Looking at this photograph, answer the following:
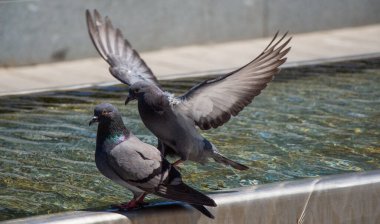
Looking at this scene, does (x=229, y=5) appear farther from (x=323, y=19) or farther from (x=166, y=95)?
(x=166, y=95)

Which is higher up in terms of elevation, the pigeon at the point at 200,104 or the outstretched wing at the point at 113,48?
the outstretched wing at the point at 113,48

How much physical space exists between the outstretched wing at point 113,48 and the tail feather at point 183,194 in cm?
127

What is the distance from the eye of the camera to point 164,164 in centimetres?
489

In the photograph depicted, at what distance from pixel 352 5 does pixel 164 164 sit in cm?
725

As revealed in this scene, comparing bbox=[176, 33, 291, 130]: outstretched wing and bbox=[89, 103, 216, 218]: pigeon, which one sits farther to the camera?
bbox=[176, 33, 291, 130]: outstretched wing

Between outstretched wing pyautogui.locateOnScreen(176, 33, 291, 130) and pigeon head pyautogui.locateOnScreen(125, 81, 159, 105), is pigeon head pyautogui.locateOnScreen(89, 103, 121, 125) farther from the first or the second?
outstretched wing pyautogui.locateOnScreen(176, 33, 291, 130)

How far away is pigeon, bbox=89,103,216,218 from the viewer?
4.80 meters

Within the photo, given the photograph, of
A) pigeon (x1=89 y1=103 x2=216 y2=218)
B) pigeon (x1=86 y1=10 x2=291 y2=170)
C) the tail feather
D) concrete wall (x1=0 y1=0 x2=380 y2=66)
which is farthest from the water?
concrete wall (x1=0 y1=0 x2=380 y2=66)

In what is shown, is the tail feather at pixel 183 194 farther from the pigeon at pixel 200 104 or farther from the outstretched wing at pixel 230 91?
the outstretched wing at pixel 230 91

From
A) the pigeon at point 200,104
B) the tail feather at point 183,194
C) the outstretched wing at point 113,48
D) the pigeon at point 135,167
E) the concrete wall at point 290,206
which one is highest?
the outstretched wing at point 113,48

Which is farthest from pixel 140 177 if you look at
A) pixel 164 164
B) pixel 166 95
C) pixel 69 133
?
pixel 69 133

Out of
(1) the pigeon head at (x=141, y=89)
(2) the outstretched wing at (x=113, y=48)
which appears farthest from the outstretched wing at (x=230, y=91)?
(2) the outstretched wing at (x=113, y=48)

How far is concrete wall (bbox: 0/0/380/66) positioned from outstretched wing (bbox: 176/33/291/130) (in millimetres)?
4914

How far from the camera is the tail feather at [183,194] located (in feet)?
15.7
